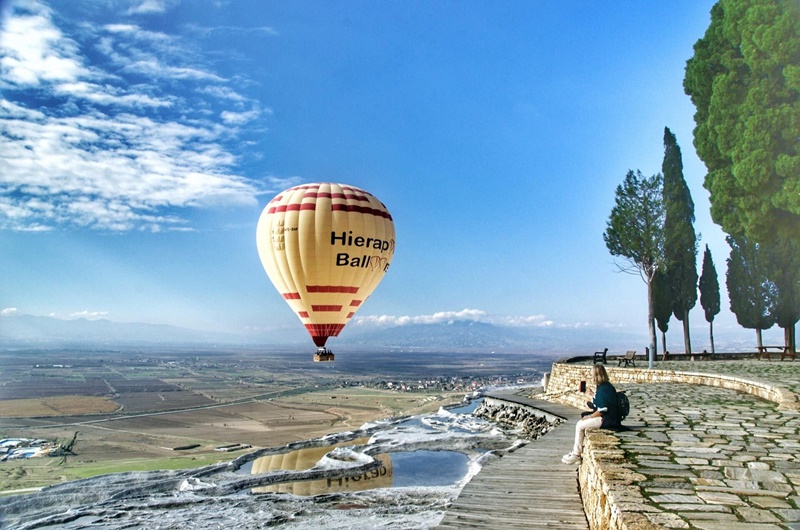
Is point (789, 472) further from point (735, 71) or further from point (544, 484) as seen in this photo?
point (735, 71)

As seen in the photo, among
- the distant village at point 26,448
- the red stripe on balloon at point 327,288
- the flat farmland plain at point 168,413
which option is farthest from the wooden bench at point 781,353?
the distant village at point 26,448

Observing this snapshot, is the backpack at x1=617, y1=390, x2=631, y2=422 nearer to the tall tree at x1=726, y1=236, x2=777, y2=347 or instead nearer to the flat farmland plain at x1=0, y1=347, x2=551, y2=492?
the tall tree at x1=726, y1=236, x2=777, y2=347

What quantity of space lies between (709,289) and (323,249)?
1001 inches

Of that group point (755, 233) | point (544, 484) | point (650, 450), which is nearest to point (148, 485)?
point (544, 484)

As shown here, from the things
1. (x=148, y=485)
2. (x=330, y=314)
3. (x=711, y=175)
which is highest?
(x=711, y=175)

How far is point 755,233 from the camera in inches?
827

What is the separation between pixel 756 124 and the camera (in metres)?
20.1

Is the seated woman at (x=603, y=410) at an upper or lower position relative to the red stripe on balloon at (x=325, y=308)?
lower

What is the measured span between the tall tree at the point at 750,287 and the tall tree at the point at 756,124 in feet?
23.4

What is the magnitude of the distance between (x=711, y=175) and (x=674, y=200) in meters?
6.48

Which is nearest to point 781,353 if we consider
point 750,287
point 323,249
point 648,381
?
point 750,287

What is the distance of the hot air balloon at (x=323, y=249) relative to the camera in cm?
1741

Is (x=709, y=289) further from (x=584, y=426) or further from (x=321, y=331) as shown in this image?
(x=584, y=426)

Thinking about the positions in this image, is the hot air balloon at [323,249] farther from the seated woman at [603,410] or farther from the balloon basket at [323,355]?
the seated woman at [603,410]
